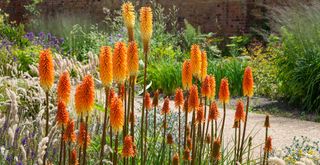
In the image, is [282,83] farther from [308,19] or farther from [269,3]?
[269,3]

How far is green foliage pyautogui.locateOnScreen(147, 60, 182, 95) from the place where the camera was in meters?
10.8

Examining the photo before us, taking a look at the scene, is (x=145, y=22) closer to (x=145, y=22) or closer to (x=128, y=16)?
(x=145, y=22)

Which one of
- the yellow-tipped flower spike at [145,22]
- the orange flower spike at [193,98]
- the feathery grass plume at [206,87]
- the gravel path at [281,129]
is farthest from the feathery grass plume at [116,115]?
the gravel path at [281,129]

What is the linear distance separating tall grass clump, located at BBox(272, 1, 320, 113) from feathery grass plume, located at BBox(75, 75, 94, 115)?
712 cm

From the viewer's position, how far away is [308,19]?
10.0m

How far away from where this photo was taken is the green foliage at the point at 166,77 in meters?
10.8

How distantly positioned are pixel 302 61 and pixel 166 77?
2461 millimetres

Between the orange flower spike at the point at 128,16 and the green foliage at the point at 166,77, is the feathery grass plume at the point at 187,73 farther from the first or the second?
the green foliage at the point at 166,77

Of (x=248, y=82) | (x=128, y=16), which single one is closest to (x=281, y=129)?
(x=248, y=82)

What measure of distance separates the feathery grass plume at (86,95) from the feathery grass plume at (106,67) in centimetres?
10

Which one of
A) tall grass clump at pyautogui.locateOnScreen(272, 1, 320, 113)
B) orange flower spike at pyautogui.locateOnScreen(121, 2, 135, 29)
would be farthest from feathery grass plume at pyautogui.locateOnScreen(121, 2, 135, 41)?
tall grass clump at pyautogui.locateOnScreen(272, 1, 320, 113)

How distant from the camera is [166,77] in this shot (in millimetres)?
10781

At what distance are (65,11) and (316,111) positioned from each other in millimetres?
10850

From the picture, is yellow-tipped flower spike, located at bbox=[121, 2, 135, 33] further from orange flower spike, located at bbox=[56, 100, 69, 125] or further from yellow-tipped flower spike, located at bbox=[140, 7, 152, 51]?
orange flower spike, located at bbox=[56, 100, 69, 125]
